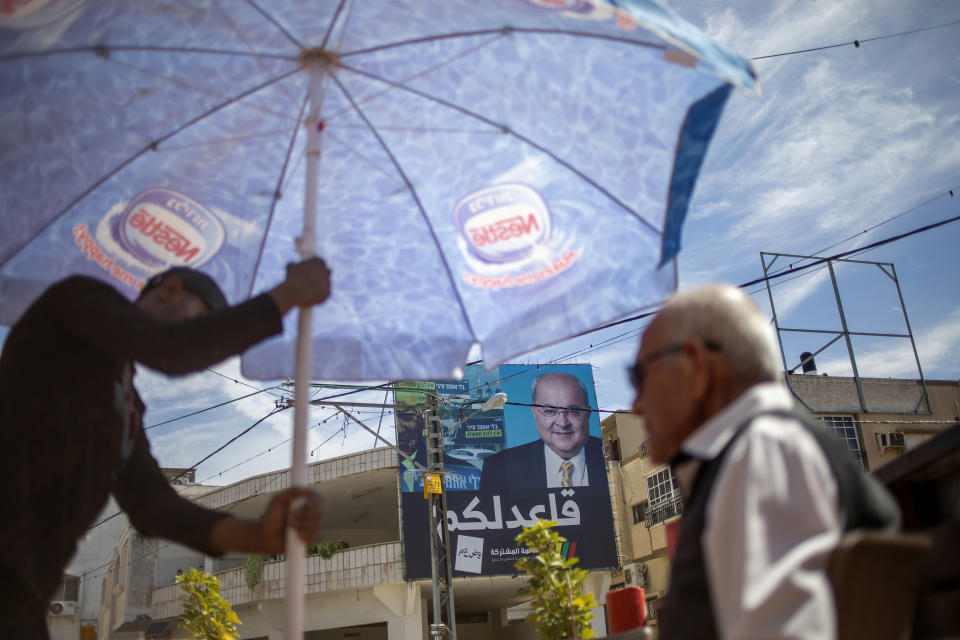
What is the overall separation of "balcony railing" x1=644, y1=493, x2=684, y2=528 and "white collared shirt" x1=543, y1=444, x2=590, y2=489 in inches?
123

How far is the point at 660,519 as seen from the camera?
29.6 meters

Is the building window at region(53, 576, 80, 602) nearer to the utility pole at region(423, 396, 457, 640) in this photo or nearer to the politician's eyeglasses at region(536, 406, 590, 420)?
the politician's eyeglasses at region(536, 406, 590, 420)

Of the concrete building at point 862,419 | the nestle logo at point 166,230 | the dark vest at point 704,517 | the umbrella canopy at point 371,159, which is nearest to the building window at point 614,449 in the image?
the concrete building at point 862,419

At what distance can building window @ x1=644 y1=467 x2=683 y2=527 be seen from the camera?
28288mm

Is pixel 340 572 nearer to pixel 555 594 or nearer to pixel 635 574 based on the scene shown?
pixel 635 574

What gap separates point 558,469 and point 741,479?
2778 centimetres

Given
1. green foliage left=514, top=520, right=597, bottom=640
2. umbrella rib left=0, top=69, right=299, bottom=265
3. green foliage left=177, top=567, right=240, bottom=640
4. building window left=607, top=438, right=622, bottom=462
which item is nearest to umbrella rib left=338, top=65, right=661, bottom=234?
umbrella rib left=0, top=69, right=299, bottom=265

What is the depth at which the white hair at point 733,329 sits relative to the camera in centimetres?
173

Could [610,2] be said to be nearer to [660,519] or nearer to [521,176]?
[521,176]

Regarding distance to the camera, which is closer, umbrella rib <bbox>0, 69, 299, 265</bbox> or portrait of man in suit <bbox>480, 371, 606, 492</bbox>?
umbrella rib <bbox>0, 69, 299, 265</bbox>

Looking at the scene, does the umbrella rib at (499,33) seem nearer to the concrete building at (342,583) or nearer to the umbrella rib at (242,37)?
the umbrella rib at (242,37)

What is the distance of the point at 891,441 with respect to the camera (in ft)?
75.3

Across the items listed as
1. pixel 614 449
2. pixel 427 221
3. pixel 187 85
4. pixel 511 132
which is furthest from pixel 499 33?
pixel 614 449

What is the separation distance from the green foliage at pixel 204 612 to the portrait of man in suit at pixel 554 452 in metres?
12.2
